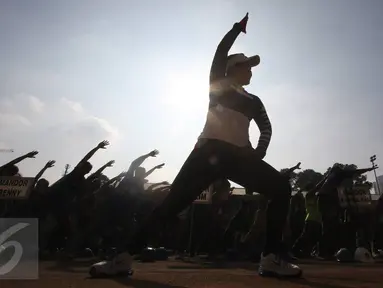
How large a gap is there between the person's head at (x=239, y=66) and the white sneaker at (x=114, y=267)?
6.63 feet

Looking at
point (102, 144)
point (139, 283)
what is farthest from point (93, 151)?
point (139, 283)

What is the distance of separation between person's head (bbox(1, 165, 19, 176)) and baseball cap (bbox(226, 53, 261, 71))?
8.00m

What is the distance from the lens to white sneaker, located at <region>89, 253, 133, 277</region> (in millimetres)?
3926

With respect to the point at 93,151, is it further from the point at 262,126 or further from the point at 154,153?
the point at 262,126

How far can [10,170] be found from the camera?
10508 mm

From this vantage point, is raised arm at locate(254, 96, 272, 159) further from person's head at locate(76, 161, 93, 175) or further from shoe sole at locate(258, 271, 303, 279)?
person's head at locate(76, 161, 93, 175)

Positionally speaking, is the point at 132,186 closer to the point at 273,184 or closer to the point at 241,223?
the point at 241,223

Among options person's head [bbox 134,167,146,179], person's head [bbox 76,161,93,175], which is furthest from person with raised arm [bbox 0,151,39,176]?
person's head [bbox 134,167,146,179]

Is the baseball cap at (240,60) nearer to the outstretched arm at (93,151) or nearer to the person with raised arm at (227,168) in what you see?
the person with raised arm at (227,168)

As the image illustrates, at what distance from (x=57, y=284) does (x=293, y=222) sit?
9.46m

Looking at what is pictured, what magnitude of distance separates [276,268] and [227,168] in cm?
102

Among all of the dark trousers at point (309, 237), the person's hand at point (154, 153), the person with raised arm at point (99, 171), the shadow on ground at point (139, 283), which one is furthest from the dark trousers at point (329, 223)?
the shadow on ground at point (139, 283)

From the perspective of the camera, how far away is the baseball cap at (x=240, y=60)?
4215mm

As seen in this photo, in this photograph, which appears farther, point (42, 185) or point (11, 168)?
point (42, 185)
